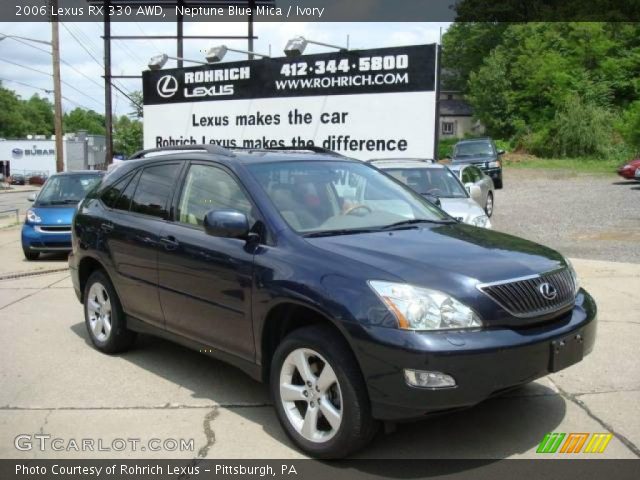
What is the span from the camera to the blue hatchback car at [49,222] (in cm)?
1238

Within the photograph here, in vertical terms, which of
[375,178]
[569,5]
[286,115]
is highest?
[569,5]

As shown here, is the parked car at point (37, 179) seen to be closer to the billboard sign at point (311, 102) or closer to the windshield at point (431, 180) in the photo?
the billboard sign at point (311, 102)

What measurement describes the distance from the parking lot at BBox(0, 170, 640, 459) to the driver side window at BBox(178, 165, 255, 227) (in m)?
1.32

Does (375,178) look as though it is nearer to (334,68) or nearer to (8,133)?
(334,68)

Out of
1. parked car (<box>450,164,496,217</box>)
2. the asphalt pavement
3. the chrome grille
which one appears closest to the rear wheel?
parked car (<box>450,164,496,217</box>)

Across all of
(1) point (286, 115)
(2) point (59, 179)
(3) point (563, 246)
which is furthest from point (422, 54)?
(2) point (59, 179)

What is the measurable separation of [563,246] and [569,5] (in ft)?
166

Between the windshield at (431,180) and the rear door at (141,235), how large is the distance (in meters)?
5.90

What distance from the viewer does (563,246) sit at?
12242mm

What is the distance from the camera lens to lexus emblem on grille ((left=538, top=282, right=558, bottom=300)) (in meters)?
3.75

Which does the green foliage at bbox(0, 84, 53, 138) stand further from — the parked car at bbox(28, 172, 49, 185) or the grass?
the grass

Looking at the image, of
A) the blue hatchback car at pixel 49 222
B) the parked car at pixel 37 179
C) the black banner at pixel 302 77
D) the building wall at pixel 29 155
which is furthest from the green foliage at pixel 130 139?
the blue hatchback car at pixel 49 222

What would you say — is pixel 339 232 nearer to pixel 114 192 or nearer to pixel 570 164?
pixel 114 192

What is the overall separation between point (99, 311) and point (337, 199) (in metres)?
2.64
